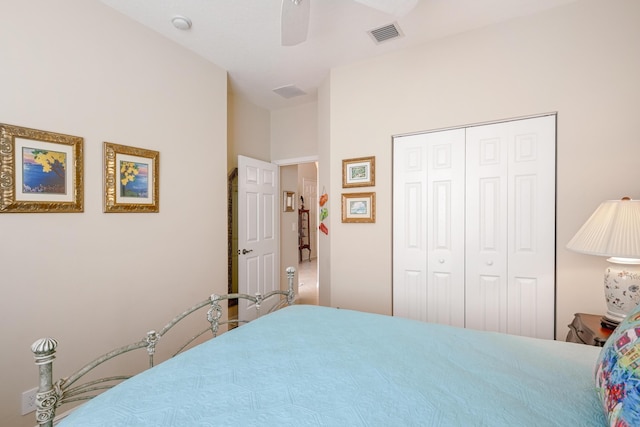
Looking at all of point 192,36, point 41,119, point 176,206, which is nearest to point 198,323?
point 176,206

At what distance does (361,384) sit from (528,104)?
2.34 meters

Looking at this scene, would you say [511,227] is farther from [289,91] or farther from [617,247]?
[289,91]

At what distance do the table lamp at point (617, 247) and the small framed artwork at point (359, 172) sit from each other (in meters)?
1.57

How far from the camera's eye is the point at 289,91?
3.52 m

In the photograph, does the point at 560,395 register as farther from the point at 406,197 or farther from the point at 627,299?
the point at 406,197

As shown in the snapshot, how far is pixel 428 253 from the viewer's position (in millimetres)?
2570

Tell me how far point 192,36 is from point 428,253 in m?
2.71

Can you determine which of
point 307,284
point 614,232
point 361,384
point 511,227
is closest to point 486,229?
point 511,227

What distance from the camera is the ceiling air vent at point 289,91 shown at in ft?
11.2

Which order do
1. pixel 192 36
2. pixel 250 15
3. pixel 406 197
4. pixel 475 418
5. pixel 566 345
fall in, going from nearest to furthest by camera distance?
pixel 475 418 → pixel 566 345 → pixel 250 15 → pixel 192 36 → pixel 406 197

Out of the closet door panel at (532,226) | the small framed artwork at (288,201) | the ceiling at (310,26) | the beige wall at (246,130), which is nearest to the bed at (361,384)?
the closet door panel at (532,226)

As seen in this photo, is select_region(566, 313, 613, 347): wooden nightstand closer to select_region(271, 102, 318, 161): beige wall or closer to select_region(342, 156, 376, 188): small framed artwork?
select_region(342, 156, 376, 188): small framed artwork

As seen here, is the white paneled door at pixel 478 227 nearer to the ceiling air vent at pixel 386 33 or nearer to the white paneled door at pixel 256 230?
the ceiling air vent at pixel 386 33

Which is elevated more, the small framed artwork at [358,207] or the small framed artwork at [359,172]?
the small framed artwork at [359,172]
